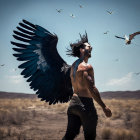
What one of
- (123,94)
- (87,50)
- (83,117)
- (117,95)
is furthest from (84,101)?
(117,95)

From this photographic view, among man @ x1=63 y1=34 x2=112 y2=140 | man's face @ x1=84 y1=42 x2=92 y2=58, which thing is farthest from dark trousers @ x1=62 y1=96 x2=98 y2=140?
man's face @ x1=84 y1=42 x2=92 y2=58

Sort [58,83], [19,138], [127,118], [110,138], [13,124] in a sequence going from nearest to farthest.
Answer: [58,83] < [19,138] < [110,138] < [13,124] < [127,118]

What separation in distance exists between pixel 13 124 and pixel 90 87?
7.92 m

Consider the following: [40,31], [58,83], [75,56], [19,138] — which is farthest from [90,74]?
[19,138]

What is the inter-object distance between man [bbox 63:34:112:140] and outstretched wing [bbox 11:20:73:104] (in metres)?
0.54

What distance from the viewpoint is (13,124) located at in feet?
34.5

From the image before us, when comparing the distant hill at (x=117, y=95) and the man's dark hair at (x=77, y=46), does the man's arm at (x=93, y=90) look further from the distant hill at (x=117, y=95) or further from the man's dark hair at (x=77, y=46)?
the distant hill at (x=117, y=95)

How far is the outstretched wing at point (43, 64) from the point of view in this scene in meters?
4.08

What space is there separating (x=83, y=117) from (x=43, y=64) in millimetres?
1258

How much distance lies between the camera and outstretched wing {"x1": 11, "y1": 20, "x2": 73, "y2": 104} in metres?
4.08

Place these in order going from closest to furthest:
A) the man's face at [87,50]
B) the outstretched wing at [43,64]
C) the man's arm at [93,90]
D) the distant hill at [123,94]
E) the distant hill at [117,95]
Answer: the man's arm at [93,90] < the man's face at [87,50] < the outstretched wing at [43,64] < the distant hill at [123,94] < the distant hill at [117,95]

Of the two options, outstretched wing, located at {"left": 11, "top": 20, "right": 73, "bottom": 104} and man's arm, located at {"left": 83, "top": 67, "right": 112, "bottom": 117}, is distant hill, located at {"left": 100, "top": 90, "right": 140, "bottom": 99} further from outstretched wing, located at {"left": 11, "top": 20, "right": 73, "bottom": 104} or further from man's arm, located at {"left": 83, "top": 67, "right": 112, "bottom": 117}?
man's arm, located at {"left": 83, "top": 67, "right": 112, "bottom": 117}

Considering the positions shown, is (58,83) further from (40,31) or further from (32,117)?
(32,117)

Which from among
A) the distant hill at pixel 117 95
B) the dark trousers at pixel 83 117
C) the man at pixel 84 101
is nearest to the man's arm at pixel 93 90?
the man at pixel 84 101
